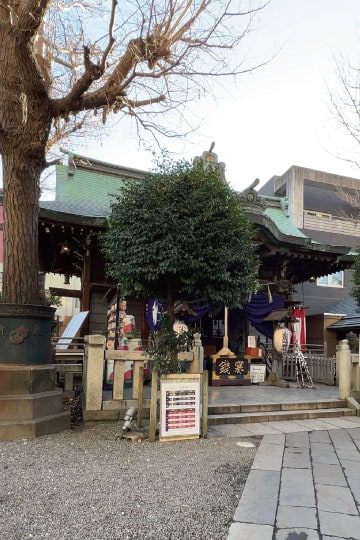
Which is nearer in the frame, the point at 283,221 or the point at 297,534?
the point at 297,534

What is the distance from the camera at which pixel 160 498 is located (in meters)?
3.50

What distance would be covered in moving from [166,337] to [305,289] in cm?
1402

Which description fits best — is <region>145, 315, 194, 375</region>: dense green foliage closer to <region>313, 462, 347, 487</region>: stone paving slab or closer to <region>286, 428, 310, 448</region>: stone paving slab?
<region>286, 428, 310, 448</region>: stone paving slab

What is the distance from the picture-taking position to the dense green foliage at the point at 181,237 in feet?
17.8

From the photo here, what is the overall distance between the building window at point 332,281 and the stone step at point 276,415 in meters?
11.6

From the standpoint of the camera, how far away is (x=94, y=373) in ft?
20.1

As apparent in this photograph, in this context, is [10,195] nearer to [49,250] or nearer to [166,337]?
[166,337]

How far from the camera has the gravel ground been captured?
2.95 metres

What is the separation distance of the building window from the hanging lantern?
8.48 m

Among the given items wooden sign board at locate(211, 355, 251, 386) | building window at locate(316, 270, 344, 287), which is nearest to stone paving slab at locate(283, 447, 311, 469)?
wooden sign board at locate(211, 355, 251, 386)

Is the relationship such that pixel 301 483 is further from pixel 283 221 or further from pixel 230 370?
pixel 283 221

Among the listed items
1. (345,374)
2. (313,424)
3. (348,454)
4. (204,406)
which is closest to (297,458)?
(348,454)

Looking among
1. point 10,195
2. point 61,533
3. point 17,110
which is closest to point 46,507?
point 61,533

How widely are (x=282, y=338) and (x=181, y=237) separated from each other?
6.74 metres
